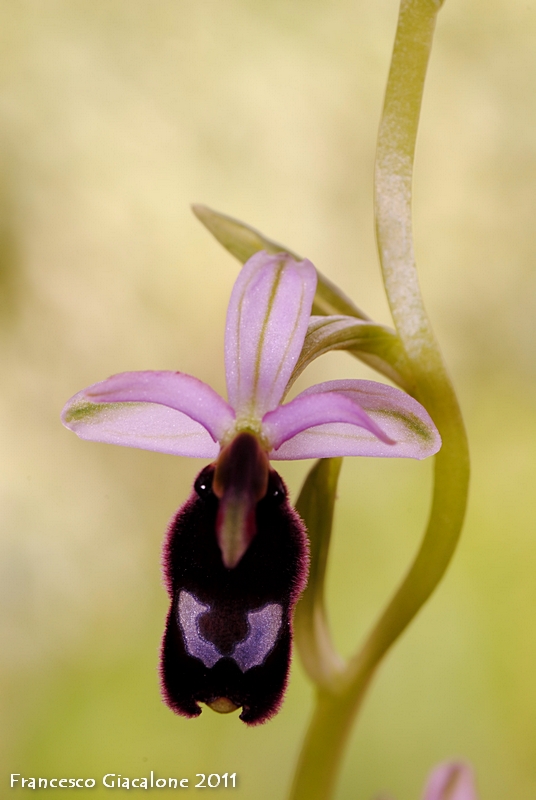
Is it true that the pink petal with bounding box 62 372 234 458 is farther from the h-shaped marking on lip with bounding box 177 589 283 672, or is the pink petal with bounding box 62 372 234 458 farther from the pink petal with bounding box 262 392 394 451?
the h-shaped marking on lip with bounding box 177 589 283 672

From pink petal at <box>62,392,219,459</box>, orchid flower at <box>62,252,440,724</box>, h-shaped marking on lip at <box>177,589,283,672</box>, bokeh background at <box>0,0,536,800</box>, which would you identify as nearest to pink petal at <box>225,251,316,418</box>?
orchid flower at <box>62,252,440,724</box>

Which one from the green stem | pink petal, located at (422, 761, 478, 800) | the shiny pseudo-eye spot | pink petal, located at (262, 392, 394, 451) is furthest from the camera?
pink petal, located at (422, 761, 478, 800)

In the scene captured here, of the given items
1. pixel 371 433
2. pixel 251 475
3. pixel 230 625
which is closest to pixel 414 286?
pixel 371 433

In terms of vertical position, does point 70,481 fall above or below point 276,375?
below

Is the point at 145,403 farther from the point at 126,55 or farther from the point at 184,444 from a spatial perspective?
the point at 126,55

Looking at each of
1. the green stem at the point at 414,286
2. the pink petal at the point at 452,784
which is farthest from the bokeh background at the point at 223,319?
the green stem at the point at 414,286

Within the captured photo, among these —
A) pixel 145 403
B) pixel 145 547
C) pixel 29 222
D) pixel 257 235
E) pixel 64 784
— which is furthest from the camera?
pixel 29 222

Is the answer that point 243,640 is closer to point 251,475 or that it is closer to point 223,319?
point 251,475

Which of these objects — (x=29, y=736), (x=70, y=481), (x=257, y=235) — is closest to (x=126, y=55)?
(x=70, y=481)
